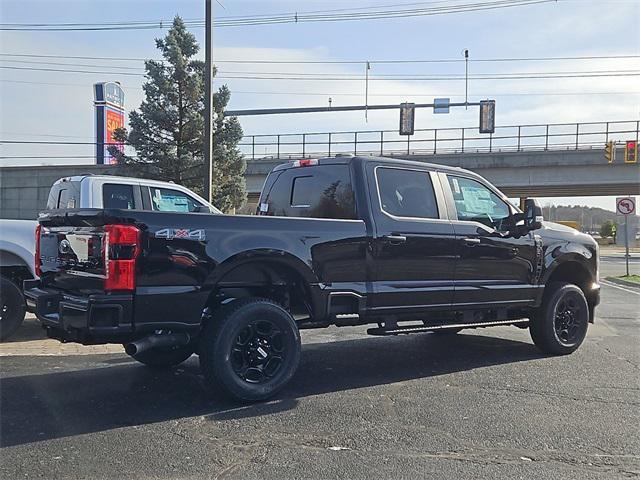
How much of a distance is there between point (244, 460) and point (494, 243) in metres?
3.93

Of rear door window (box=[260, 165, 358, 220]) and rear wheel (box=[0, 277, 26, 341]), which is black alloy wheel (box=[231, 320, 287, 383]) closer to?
rear door window (box=[260, 165, 358, 220])

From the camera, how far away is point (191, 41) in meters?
21.6

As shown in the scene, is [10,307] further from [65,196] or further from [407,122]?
[407,122]

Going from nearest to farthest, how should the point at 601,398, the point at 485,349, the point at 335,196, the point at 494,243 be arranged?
the point at 601,398 < the point at 335,196 < the point at 494,243 < the point at 485,349

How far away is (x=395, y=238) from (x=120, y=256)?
2.59m

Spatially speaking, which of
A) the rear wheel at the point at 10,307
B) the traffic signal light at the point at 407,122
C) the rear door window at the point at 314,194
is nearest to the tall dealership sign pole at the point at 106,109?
the traffic signal light at the point at 407,122

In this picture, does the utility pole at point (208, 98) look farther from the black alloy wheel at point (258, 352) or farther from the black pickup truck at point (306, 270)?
the black alloy wheel at point (258, 352)

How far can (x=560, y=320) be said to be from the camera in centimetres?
768

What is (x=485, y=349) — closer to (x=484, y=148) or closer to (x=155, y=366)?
(x=155, y=366)

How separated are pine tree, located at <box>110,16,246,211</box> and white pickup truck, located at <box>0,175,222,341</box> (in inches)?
460

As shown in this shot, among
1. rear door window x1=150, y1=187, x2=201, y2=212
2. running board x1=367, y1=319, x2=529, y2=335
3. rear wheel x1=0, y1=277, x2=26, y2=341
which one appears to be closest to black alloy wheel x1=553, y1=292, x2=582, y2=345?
running board x1=367, y1=319, x2=529, y2=335

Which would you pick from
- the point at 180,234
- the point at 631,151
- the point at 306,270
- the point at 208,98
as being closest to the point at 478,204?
the point at 306,270

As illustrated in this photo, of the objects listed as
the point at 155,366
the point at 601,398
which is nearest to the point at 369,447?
the point at 601,398

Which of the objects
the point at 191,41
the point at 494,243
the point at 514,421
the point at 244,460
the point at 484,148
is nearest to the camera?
the point at 244,460
